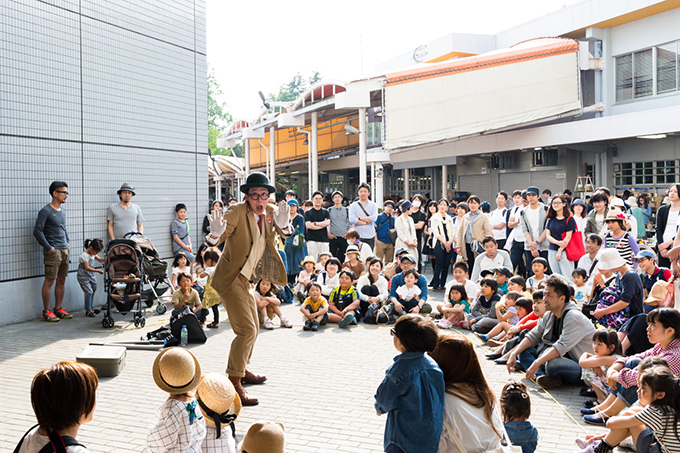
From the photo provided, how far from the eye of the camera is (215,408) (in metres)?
3.42

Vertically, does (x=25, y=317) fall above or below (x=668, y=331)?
below

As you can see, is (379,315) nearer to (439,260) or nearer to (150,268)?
(439,260)

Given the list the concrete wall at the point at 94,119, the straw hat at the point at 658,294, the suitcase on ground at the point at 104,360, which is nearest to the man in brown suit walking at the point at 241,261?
the suitcase on ground at the point at 104,360

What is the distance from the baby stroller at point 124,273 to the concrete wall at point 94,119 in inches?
48.2

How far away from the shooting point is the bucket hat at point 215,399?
11.2 feet

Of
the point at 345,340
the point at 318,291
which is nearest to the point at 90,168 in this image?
the point at 318,291

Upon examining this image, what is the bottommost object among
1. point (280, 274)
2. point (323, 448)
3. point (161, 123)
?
point (323, 448)

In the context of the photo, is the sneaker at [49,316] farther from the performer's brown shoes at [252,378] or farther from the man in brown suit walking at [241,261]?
the man in brown suit walking at [241,261]

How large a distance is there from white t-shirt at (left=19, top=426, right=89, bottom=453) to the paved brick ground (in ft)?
7.84

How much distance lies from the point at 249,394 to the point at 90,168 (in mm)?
6680

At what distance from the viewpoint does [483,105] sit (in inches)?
725

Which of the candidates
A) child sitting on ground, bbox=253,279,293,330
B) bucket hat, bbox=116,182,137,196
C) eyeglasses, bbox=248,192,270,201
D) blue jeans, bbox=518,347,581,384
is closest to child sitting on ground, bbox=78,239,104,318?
bucket hat, bbox=116,182,137,196

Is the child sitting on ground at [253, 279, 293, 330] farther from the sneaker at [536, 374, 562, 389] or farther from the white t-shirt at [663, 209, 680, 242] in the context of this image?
the white t-shirt at [663, 209, 680, 242]

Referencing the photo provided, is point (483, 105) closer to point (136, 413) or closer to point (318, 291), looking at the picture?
point (318, 291)
